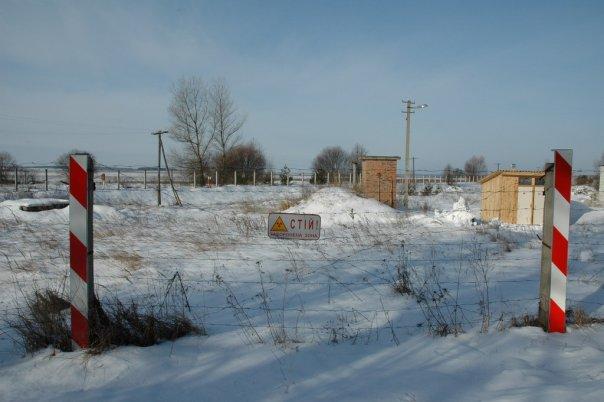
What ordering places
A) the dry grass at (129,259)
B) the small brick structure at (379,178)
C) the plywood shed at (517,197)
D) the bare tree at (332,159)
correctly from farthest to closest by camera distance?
the bare tree at (332,159), the small brick structure at (379,178), the plywood shed at (517,197), the dry grass at (129,259)

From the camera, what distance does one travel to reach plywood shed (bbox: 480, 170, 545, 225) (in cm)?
1528

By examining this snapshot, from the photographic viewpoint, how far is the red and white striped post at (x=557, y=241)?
368 centimetres

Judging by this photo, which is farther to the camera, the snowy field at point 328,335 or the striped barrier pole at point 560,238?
the striped barrier pole at point 560,238

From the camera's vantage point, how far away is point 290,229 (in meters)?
4.27

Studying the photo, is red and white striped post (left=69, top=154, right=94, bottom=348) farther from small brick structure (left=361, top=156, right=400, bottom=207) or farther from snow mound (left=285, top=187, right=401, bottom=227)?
small brick structure (left=361, top=156, right=400, bottom=207)

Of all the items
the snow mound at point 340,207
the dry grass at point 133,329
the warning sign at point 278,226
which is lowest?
the dry grass at point 133,329

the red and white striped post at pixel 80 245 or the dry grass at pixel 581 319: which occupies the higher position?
the red and white striped post at pixel 80 245

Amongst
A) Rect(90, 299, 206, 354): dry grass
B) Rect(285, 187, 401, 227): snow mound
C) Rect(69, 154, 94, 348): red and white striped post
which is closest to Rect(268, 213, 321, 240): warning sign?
Rect(90, 299, 206, 354): dry grass

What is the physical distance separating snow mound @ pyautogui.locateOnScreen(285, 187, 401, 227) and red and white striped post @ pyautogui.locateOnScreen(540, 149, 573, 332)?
9727mm

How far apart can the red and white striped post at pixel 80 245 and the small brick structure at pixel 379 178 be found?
16742 mm

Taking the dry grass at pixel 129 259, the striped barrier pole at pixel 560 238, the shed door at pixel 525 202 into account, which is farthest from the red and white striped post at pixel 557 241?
the shed door at pixel 525 202

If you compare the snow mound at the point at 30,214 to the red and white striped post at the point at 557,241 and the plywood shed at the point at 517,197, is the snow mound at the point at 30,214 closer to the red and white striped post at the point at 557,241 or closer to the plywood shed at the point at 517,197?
the red and white striped post at the point at 557,241

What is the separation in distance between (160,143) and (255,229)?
14740 mm

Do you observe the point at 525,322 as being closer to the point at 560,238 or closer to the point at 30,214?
the point at 560,238
